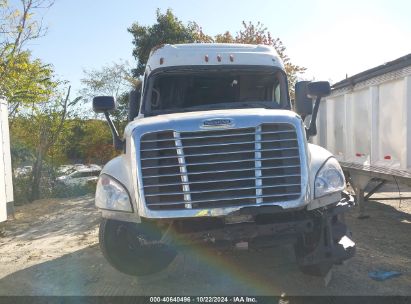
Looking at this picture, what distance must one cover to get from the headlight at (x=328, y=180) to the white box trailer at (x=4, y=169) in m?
7.32

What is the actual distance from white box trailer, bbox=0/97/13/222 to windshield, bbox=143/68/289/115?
5.28 metres

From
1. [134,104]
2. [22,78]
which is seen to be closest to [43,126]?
[22,78]

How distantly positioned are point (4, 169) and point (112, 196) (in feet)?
21.2

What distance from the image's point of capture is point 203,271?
17.8ft

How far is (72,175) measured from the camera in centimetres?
1596

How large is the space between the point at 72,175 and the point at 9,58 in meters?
6.57

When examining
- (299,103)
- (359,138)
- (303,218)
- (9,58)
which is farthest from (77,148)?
(303,218)

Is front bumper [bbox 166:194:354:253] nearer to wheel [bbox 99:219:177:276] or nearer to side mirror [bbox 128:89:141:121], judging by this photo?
wheel [bbox 99:219:177:276]

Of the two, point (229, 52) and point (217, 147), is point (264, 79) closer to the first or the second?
point (229, 52)

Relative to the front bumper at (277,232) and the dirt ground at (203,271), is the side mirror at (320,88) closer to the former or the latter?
the front bumper at (277,232)

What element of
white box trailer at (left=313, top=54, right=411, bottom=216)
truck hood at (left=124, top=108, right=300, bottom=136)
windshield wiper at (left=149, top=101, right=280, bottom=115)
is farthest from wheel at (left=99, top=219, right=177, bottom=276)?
white box trailer at (left=313, top=54, right=411, bottom=216)

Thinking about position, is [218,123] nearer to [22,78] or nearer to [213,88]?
[213,88]

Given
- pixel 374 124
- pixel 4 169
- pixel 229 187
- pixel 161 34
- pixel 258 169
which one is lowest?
pixel 4 169

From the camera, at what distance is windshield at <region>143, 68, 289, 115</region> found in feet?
18.4
